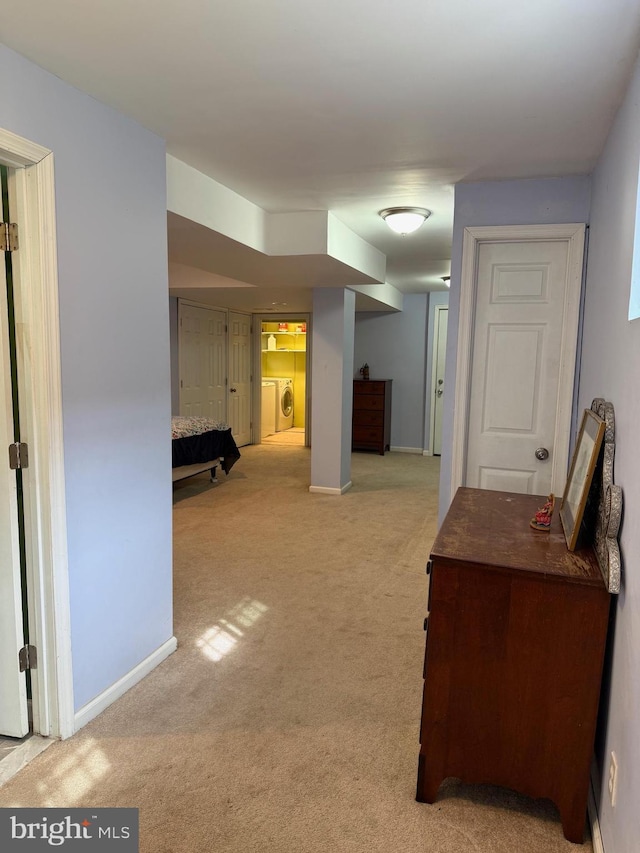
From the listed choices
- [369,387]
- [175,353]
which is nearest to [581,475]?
[175,353]

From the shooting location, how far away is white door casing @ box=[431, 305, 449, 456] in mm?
7992

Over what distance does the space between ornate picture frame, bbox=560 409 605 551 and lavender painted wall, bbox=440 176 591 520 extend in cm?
106

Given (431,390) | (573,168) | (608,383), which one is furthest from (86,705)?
(431,390)

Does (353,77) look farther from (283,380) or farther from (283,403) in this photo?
(283,403)

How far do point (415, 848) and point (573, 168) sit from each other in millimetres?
2861

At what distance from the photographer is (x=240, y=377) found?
8602 millimetres

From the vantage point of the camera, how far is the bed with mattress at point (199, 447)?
5.45 meters

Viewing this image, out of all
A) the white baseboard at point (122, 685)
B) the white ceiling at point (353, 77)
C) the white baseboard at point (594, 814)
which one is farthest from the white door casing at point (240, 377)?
the white baseboard at point (594, 814)

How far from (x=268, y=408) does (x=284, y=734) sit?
777 centimetres

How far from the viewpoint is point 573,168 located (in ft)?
9.03

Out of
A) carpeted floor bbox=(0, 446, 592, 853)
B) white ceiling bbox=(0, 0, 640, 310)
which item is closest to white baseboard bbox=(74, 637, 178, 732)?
Result: carpeted floor bbox=(0, 446, 592, 853)

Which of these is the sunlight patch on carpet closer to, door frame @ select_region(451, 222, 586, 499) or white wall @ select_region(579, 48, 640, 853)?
door frame @ select_region(451, 222, 586, 499)

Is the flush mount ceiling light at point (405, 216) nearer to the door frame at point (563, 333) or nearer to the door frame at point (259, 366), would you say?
the door frame at point (563, 333)

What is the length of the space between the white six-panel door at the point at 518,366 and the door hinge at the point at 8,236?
7.37ft
